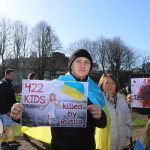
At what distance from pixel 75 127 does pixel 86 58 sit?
2.39ft

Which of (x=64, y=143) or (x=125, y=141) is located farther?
(x=125, y=141)

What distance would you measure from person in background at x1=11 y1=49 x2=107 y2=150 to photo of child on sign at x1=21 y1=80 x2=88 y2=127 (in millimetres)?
90

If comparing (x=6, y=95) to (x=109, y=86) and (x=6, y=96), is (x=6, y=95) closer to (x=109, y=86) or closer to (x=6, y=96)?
(x=6, y=96)

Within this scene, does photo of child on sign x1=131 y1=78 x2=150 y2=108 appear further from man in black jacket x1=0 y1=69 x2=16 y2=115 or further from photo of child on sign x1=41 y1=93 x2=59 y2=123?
man in black jacket x1=0 y1=69 x2=16 y2=115

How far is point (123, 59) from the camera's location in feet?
277

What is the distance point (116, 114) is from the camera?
20.2 ft

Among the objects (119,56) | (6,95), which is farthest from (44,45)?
(6,95)

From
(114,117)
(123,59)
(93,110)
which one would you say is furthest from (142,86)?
(123,59)

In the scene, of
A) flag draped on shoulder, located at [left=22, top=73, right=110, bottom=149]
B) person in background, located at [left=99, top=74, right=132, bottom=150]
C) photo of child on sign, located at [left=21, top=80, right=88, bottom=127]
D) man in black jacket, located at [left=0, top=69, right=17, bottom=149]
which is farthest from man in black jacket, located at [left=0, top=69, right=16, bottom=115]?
photo of child on sign, located at [left=21, top=80, right=88, bottom=127]

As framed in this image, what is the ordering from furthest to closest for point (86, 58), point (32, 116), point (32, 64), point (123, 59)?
point (123, 59)
point (32, 64)
point (86, 58)
point (32, 116)

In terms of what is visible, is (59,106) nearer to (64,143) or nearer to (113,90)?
(64,143)

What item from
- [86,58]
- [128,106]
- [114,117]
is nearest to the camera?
[86,58]

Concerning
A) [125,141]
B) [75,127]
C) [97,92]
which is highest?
[97,92]

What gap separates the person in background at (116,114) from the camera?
597cm
